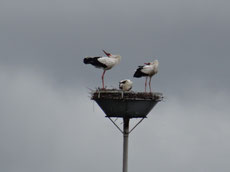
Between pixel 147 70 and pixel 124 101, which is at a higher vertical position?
pixel 147 70

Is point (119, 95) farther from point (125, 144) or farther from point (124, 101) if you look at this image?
point (125, 144)

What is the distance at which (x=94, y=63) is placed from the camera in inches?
1523

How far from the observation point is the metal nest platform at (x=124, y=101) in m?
37.0

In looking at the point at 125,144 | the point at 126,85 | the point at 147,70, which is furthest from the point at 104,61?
the point at 125,144

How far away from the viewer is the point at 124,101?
1464 inches

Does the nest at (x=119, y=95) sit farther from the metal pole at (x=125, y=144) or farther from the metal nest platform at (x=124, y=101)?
the metal pole at (x=125, y=144)

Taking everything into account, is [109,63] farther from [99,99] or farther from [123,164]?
[123,164]

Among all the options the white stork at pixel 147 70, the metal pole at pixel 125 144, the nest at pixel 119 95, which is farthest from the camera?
the metal pole at pixel 125 144

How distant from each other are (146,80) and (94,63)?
11.4ft

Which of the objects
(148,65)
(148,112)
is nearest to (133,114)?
(148,112)

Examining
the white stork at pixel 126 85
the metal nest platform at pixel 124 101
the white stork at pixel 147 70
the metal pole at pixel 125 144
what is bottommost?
the metal pole at pixel 125 144

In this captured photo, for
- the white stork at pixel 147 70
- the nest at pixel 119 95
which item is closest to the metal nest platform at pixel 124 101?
the nest at pixel 119 95

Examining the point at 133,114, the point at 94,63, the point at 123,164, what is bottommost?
the point at 123,164

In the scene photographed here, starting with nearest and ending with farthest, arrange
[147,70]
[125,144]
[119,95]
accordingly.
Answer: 1. [119,95]
2. [147,70]
3. [125,144]
